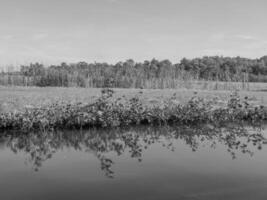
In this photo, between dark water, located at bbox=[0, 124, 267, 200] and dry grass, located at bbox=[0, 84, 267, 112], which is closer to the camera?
dark water, located at bbox=[0, 124, 267, 200]

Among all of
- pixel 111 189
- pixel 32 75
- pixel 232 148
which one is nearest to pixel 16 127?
pixel 111 189

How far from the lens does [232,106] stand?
954cm

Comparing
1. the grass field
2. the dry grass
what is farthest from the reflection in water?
the dry grass

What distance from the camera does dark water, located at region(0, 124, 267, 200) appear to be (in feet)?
13.8

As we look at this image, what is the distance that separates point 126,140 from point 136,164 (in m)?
1.66

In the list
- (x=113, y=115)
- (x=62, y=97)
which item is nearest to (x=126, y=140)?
(x=113, y=115)

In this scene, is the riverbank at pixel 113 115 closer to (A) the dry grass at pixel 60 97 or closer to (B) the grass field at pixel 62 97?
(B) the grass field at pixel 62 97

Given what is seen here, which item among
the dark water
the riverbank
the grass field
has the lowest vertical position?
the dark water

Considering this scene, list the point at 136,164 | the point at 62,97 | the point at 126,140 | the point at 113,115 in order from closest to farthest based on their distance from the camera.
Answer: the point at 136,164 < the point at 126,140 < the point at 113,115 < the point at 62,97

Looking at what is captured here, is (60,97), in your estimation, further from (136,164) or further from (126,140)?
(136,164)

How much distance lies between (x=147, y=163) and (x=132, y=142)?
57.8 inches

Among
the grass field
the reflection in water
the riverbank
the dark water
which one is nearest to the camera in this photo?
the dark water

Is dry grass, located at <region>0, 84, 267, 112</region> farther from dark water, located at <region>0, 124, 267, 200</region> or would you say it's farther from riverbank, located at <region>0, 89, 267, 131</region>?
dark water, located at <region>0, 124, 267, 200</region>

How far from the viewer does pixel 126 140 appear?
7.07 metres
